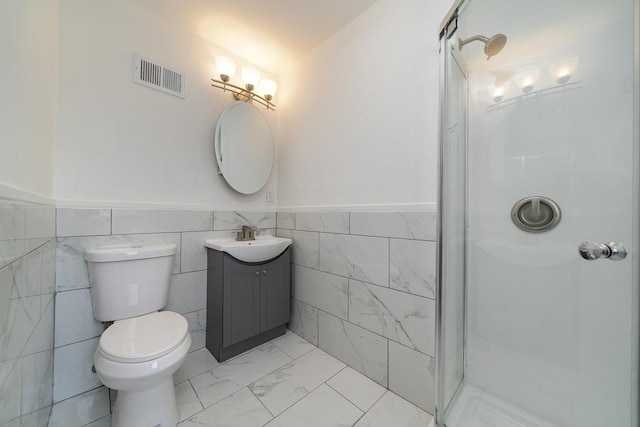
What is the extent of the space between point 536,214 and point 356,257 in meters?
0.88

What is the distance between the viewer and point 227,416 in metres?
1.10

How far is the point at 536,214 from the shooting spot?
Answer: 101cm

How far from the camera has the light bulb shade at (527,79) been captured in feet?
3.30

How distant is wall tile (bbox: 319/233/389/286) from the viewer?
4.42ft

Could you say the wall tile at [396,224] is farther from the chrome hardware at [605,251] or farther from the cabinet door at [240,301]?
the cabinet door at [240,301]

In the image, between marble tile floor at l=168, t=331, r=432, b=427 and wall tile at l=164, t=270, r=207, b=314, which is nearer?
marble tile floor at l=168, t=331, r=432, b=427

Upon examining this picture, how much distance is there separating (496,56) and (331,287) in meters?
1.53

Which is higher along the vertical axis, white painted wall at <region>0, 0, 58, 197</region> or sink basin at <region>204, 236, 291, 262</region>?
white painted wall at <region>0, 0, 58, 197</region>

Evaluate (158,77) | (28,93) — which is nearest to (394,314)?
(28,93)

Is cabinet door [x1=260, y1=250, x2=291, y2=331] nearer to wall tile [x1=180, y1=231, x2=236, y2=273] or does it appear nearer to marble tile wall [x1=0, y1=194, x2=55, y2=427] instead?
wall tile [x1=180, y1=231, x2=236, y2=273]

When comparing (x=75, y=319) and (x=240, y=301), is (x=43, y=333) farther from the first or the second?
(x=240, y=301)

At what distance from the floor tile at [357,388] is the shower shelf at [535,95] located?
1.57m

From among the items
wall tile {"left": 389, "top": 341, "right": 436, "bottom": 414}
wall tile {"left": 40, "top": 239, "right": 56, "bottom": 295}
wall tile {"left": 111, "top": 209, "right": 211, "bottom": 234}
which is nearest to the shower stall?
wall tile {"left": 389, "top": 341, "right": 436, "bottom": 414}

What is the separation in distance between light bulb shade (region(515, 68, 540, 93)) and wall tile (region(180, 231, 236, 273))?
1.93m
